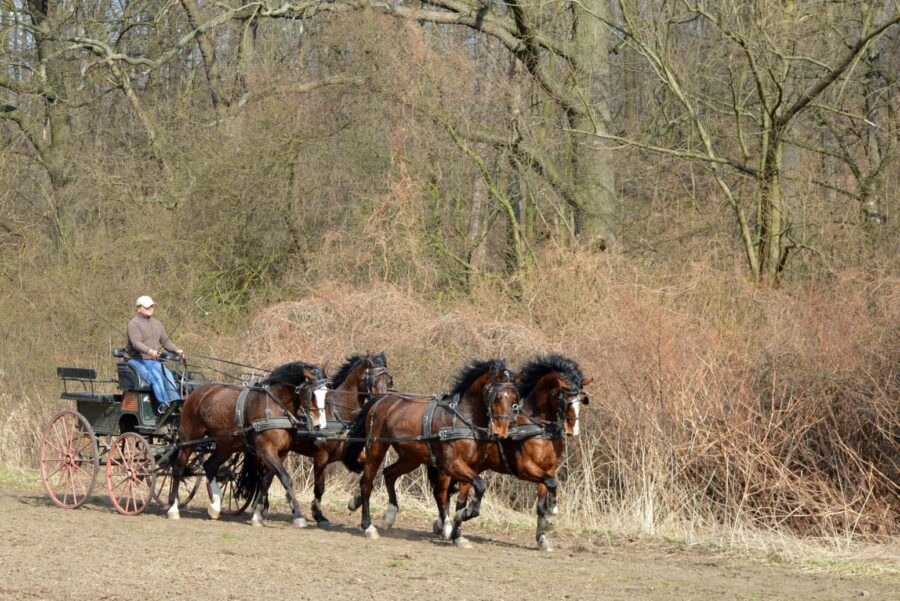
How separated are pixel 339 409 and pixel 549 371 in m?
2.44

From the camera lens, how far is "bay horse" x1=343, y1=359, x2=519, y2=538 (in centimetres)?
1095

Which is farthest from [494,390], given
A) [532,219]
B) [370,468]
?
[532,219]

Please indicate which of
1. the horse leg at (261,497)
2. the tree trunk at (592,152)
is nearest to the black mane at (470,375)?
the horse leg at (261,497)

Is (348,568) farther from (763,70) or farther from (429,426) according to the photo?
(763,70)

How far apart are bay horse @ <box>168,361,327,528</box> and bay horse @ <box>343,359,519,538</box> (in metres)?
0.58

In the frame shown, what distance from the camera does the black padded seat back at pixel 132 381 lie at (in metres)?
13.0

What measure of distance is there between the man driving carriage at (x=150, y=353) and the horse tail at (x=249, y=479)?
40.5 inches

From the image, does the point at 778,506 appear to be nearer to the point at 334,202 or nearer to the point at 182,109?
the point at 334,202

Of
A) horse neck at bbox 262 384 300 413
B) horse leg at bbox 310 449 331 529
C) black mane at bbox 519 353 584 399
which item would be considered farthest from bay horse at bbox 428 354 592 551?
horse neck at bbox 262 384 300 413

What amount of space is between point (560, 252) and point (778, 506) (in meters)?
5.73

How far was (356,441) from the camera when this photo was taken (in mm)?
12078

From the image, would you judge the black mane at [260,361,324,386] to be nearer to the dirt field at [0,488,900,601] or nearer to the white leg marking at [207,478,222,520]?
the white leg marking at [207,478,222,520]

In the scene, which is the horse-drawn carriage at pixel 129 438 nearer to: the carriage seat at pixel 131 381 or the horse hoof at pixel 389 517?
the carriage seat at pixel 131 381

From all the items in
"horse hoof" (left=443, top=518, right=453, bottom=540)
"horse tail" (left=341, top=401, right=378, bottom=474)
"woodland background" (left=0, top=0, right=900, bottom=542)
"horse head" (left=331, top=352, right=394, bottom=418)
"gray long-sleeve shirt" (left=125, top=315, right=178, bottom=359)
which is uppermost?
"woodland background" (left=0, top=0, right=900, bottom=542)
